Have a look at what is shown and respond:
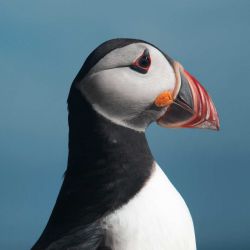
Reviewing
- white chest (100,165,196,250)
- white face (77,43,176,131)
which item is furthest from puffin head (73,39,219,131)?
white chest (100,165,196,250)

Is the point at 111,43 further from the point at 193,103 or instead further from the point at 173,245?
the point at 173,245

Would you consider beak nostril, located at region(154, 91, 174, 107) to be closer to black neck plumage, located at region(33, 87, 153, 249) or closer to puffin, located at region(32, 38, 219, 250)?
puffin, located at region(32, 38, 219, 250)

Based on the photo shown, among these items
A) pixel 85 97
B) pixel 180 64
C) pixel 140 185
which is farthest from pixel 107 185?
pixel 180 64

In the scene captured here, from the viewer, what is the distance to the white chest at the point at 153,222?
9.27 ft

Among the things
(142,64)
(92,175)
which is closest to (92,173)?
(92,175)

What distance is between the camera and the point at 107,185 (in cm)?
288

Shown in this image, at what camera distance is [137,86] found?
295 centimetres

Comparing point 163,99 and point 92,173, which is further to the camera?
point 163,99

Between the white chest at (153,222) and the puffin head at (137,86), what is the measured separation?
0.68ft

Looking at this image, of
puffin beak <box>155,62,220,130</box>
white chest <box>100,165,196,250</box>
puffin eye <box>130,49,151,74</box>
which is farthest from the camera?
puffin beak <box>155,62,220,130</box>

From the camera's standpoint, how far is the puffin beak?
3059 mm

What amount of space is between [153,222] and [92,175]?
0.24m

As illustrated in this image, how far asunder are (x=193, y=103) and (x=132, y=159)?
1.01ft

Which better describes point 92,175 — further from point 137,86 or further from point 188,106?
point 188,106
